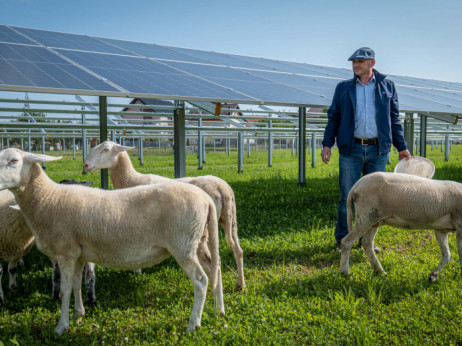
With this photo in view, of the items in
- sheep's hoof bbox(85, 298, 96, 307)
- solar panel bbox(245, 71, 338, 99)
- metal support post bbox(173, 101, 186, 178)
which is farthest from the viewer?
solar panel bbox(245, 71, 338, 99)

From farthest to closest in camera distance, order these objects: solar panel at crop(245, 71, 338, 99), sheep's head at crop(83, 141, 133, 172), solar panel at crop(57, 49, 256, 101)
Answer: solar panel at crop(245, 71, 338, 99) < solar panel at crop(57, 49, 256, 101) < sheep's head at crop(83, 141, 133, 172)

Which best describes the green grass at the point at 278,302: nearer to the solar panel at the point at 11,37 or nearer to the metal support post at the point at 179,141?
the metal support post at the point at 179,141

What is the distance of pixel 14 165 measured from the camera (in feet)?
9.07

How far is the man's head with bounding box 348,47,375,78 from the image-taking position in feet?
13.9

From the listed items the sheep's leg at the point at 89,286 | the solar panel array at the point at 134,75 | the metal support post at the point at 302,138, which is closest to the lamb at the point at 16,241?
the sheep's leg at the point at 89,286

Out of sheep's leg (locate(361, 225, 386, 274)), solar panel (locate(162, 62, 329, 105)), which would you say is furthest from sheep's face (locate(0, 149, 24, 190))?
solar panel (locate(162, 62, 329, 105))

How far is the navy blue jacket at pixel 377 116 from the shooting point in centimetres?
438

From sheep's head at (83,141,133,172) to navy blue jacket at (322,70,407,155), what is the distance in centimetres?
245

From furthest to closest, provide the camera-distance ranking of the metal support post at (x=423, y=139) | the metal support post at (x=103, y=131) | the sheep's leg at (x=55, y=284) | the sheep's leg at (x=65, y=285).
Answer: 1. the metal support post at (x=423, y=139)
2. the metal support post at (x=103, y=131)
3. the sheep's leg at (x=55, y=284)
4. the sheep's leg at (x=65, y=285)

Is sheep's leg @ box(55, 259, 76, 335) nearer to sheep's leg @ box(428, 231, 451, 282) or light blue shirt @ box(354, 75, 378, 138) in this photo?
sheep's leg @ box(428, 231, 451, 282)

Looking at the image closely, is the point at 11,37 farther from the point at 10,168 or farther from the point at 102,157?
the point at 10,168

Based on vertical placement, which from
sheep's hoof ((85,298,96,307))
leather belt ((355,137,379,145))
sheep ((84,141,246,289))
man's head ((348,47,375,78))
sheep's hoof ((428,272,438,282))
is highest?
man's head ((348,47,375,78))

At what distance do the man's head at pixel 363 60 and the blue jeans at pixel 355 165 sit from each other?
2.67ft

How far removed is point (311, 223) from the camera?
5.84 metres
